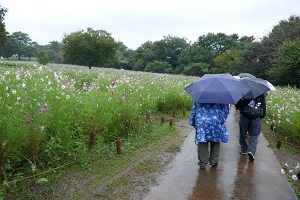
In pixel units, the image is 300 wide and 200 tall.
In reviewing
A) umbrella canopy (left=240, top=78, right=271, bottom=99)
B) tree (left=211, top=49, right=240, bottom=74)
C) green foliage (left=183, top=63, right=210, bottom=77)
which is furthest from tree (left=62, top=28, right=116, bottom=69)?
umbrella canopy (left=240, top=78, right=271, bottom=99)

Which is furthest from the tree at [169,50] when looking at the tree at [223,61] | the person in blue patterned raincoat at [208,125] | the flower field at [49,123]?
the person in blue patterned raincoat at [208,125]

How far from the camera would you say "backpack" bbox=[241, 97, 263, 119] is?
195 inches

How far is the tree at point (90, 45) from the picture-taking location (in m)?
32.2

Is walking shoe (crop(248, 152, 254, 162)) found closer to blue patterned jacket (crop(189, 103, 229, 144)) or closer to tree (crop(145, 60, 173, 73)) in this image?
blue patterned jacket (crop(189, 103, 229, 144))

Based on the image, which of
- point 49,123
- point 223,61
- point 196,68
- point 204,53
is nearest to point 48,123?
point 49,123

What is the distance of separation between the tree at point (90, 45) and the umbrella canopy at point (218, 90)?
97.5 ft

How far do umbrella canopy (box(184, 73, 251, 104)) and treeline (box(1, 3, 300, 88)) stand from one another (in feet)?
63.3

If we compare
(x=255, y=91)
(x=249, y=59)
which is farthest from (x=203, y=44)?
(x=255, y=91)

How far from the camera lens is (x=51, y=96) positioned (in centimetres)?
425

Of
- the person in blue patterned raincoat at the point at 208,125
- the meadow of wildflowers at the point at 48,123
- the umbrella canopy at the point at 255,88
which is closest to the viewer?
the meadow of wildflowers at the point at 48,123

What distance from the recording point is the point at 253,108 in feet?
16.2

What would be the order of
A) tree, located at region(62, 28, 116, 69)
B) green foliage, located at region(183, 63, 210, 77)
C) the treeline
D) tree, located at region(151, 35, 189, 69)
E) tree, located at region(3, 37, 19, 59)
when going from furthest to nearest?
tree, located at region(3, 37, 19, 59) → tree, located at region(151, 35, 189, 69) → green foliage, located at region(183, 63, 210, 77) → tree, located at region(62, 28, 116, 69) → the treeline

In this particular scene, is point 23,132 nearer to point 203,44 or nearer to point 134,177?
point 134,177

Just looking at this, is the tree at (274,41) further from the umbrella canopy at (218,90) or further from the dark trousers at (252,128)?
the umbrella canopy at (218,90)
